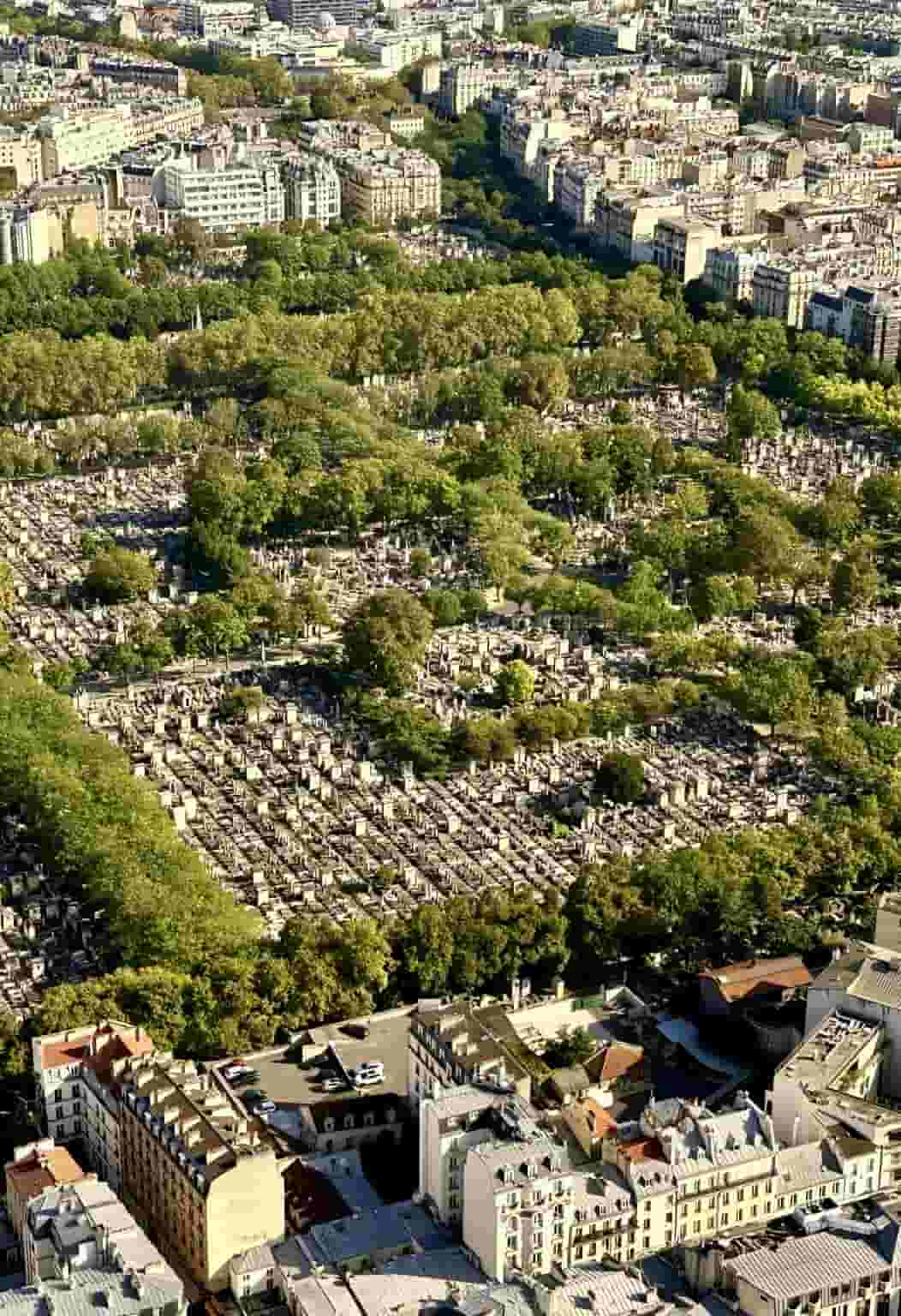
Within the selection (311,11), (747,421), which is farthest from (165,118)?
(747,421)

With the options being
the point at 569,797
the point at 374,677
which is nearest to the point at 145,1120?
the point at 569,797

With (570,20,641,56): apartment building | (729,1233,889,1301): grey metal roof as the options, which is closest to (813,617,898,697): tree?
(729,1233,889,1301): grey metal roof

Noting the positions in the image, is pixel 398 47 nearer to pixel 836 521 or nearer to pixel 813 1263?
pixel 836 521

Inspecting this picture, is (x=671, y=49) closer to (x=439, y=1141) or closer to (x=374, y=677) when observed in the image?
(x=374, y=677)

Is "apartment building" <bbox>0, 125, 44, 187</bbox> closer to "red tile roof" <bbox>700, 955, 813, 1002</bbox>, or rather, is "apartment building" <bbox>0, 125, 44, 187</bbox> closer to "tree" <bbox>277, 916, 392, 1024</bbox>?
"tree" <bbox>277, 916, 392, 1024</bbox>

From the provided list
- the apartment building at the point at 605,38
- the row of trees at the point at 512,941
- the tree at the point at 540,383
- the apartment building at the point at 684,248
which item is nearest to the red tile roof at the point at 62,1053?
the row of trees at the point at 512,941

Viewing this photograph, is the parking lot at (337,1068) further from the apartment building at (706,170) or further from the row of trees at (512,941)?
the apartment building at (706,170)
